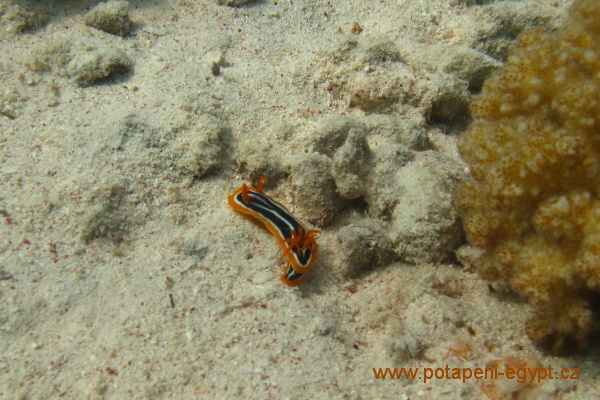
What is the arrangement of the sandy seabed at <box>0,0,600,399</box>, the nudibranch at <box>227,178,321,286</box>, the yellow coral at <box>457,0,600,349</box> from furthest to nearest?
1. the nudibranch at <box>227,178,321,286</box>
2. the sandy seabed at <box>0,0,600,399</box>
3. the yellow coral at <box>457,0,600,349</box>

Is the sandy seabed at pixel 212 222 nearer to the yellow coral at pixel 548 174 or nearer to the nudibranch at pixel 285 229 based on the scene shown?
the nudibranch at pixel 285 229

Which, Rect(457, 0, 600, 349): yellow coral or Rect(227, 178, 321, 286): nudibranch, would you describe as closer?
Rect(457, 0, 600, 349): yellow coral

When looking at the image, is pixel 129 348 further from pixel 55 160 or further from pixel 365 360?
pixel 55 160

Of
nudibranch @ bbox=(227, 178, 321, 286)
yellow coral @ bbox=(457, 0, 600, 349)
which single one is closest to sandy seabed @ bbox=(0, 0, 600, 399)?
nudibranch @ bbox=(227, 178, 321, 286)

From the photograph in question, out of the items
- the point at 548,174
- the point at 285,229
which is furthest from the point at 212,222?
the point at 548,174

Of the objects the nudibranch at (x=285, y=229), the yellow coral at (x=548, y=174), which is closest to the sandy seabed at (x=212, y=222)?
the nudibranch at (x=285, y=229)

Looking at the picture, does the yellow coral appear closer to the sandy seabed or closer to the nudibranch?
the sandy seabed
